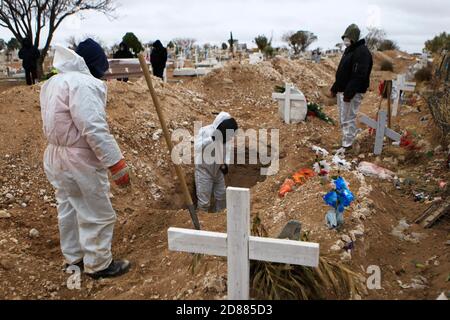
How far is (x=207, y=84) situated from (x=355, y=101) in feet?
21.3

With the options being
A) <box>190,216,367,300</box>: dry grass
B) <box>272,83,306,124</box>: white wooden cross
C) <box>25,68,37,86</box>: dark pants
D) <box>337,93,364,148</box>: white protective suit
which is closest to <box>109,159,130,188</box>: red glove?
<box>190,216,367,300</box>: dry grass

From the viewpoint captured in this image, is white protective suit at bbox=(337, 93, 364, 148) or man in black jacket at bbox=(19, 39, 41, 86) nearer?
white protective suit at bbox=(337, 93, 364, 148)

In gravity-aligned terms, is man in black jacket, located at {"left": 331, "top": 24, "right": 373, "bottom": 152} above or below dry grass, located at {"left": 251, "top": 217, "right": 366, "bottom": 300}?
above

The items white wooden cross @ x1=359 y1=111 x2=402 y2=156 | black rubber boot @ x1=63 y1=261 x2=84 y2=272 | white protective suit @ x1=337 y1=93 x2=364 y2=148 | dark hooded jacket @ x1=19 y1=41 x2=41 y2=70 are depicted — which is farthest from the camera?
dark hooded jacket @ x1=19 y1=41 x2=41 y2=70

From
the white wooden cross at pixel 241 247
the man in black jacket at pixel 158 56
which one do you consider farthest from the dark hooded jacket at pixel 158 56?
the white wooden cross at pixel 241 247

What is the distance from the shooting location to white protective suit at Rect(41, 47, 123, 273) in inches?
117

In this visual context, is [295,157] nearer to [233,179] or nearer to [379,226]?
[233,179]

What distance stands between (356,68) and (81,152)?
4.56 metres

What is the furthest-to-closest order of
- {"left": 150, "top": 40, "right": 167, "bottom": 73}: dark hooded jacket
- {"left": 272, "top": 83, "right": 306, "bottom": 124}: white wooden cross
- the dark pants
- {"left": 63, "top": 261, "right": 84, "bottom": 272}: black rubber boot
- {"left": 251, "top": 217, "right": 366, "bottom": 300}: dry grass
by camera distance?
the dark pants → {"left": 150, "top": 40, "right": 167, "bottom": 73}: dark hooded jacket → {"left": 272, "top": 83, "right": 306, "bottom": 124}: white wooden cross → {"left": 63, "top": 261, "right": 84, "bottom": 272}: black rubber boot → {"left": 251, "top": 217, "right": 366, "bottom": 300}: dry grass

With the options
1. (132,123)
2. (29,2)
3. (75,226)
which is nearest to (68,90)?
(75,226)

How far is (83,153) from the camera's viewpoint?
3.12m

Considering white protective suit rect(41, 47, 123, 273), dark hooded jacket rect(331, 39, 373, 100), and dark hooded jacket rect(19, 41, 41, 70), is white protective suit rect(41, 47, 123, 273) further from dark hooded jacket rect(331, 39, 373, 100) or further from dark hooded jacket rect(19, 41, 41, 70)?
dark hooded jacket rect(19, 41, 41, 70)

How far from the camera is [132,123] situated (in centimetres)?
686

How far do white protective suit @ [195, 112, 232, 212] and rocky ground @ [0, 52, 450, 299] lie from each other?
51cm
